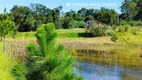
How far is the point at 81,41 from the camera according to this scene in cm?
8075

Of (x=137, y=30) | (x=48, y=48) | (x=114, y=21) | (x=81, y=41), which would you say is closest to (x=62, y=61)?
(x=48, y=48)

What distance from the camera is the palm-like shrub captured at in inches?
175

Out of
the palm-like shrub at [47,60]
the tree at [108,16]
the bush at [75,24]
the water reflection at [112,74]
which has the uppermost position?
the palm-like shrub at [47,60]

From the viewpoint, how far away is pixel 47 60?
4.48 meters

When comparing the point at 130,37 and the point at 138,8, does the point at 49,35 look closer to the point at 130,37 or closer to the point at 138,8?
the point at 130,37

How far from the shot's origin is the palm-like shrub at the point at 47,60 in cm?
445

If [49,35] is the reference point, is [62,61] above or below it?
below

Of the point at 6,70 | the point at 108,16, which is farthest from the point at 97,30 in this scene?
the point at 6,70

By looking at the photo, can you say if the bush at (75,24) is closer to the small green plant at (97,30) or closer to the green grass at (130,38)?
the small green plant at (97,30)

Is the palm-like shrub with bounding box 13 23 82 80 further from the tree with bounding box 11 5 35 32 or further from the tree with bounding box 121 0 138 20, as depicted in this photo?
the tree with bounding box 121 0 138 20

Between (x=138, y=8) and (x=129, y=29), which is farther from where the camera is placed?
(x=138, y=8)

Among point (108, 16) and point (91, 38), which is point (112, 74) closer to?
point (91, 38)

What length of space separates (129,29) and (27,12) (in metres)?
30.5

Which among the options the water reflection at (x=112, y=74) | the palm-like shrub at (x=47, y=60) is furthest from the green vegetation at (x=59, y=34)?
the water reflection at (x=112, y=74)
